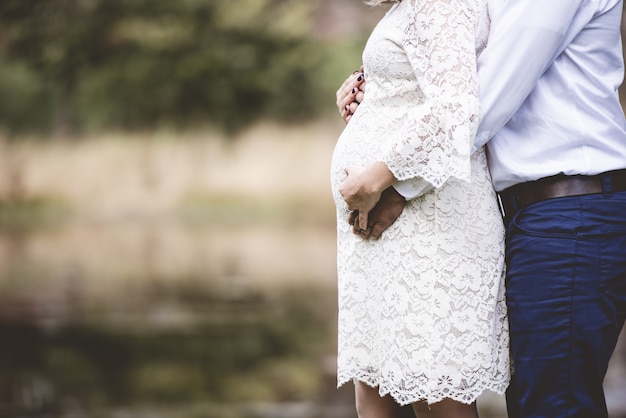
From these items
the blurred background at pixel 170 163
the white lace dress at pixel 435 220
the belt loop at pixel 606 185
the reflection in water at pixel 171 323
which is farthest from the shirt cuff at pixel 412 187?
the blurred background at pixel 170 163

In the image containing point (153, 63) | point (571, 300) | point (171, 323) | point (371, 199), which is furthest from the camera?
point (153, 63)

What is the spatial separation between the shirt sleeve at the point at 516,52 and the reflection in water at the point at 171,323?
2.93m

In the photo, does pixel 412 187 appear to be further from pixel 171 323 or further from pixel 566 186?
pixel 171 323

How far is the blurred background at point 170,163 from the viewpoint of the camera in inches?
297

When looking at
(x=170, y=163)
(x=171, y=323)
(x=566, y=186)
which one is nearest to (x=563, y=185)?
(x=566, y=186)

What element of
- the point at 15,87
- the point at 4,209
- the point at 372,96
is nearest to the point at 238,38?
the point at 15,87

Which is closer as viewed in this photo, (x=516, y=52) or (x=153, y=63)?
(x=516, y=52)

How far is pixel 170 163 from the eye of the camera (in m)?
10.2

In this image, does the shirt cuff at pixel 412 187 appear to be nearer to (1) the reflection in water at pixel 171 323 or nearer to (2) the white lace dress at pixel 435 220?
(2) the white lace dress at pixel 435 220

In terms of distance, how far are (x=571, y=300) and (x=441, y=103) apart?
45 cm

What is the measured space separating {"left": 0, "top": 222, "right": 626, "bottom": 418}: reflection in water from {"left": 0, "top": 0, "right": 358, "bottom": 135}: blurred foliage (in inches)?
62.7

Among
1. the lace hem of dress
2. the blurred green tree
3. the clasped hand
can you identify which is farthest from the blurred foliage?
the lace hem of dress

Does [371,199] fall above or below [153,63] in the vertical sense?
below

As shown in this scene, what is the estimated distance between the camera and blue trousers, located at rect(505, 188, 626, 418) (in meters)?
1.68
